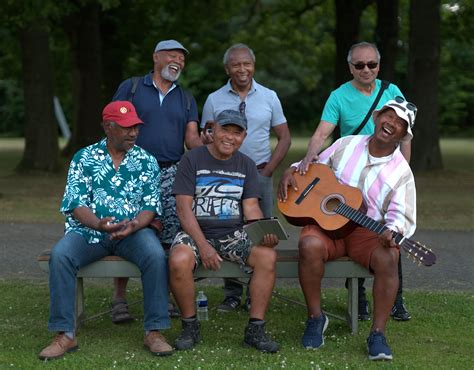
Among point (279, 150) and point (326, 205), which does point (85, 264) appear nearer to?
point (326, 205)

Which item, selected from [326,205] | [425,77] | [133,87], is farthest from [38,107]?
[326,205]

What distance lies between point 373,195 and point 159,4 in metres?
19.9

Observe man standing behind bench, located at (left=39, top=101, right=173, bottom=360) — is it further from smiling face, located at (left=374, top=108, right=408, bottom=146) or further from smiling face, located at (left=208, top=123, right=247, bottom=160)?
smiling face, located at (left=374, top=108, right=408, bottom=146)

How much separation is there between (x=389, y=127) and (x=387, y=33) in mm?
17319

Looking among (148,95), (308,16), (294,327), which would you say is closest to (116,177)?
(148,95)

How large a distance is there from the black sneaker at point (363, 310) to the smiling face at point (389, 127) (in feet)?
4.55

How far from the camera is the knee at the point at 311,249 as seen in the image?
19.8 ft

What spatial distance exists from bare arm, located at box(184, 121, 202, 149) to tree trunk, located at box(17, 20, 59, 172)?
1470 centimetres

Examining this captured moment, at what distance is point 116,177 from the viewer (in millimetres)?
6277

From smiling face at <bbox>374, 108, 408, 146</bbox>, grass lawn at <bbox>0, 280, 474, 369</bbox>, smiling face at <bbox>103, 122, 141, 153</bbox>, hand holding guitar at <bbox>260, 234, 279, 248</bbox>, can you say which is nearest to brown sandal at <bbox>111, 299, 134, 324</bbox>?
grass lawn at <bbox>0, 280, 474, 369</bbox>

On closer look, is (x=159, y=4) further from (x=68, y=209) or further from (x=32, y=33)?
(x=68, y=209)

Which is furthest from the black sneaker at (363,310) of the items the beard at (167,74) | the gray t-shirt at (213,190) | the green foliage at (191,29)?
the green foliage at (191,29)

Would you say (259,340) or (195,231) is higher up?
(195,231)

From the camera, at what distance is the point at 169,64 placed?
6668mm
